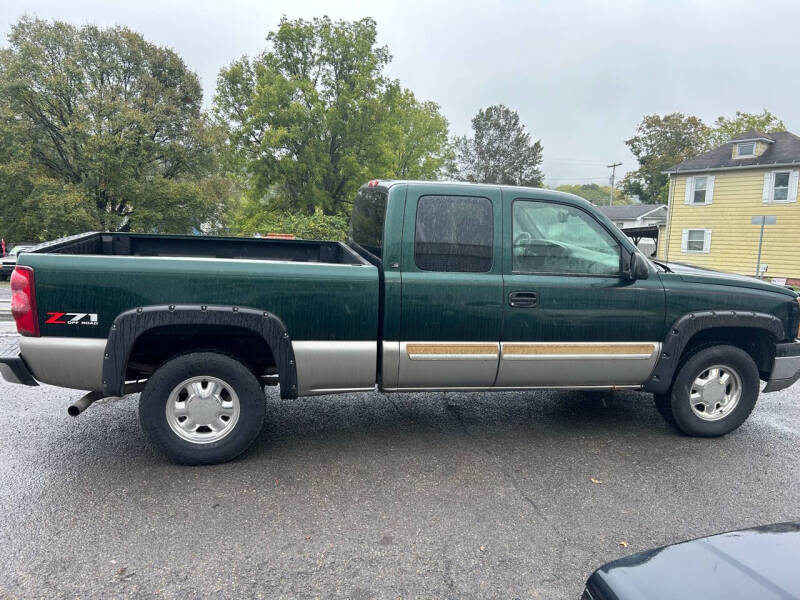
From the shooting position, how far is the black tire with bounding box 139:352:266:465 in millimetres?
3523

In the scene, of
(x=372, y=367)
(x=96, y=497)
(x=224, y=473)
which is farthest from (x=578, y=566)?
(x=96, y=497)

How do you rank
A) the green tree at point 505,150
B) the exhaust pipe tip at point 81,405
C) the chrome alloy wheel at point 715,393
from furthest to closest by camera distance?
the green tree at point 505,150 → the chrome alloy wheel at point 715,393 → the exhaust pipe tip at point 81,405

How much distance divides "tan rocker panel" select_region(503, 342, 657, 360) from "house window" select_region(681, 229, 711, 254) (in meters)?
25.5

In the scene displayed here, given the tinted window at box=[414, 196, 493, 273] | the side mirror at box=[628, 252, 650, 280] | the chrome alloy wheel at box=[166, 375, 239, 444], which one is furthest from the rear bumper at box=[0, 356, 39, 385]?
the side mirror at box=[628, 252, 650, 280]

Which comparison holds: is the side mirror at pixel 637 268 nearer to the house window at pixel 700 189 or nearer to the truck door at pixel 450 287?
the truck door at pixel 450 287

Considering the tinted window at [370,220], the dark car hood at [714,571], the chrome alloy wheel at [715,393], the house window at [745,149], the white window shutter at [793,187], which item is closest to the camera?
the dark car hood at [714,571]

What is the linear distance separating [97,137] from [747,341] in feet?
84.8

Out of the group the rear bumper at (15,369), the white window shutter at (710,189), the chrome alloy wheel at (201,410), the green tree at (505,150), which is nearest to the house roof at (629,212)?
the green tree at (505,150)

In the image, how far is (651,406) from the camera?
527 centimetres

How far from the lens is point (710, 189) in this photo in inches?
1017

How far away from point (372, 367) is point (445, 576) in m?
1.49

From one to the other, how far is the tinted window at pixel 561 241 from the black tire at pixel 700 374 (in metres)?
1.03

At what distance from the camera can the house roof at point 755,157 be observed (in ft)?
77.3

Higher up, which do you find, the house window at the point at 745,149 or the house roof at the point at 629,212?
the house window at the point at 745,149
